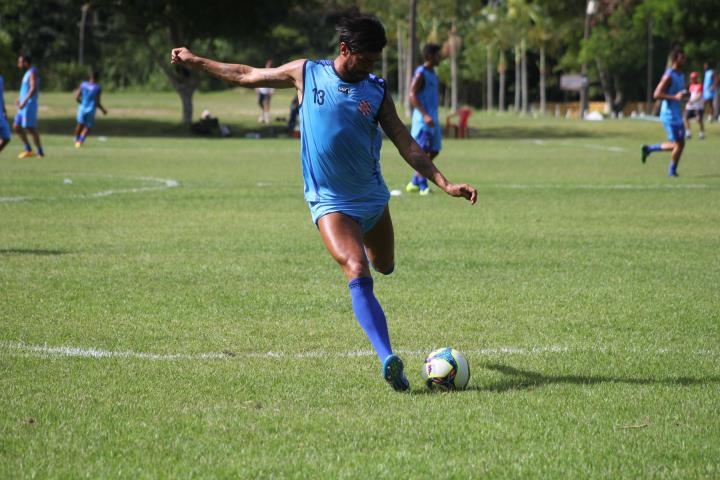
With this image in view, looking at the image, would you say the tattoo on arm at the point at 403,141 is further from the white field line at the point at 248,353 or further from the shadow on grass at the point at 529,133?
the shadow on grass at the point at 529,133

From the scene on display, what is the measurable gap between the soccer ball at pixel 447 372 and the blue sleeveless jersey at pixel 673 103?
16.7 meters

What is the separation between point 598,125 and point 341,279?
4772cm

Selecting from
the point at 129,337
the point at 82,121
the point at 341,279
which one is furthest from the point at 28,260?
the point at 82,121

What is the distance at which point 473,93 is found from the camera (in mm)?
118438

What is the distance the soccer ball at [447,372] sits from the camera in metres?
6.39

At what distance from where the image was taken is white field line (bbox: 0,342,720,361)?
23.6 ft

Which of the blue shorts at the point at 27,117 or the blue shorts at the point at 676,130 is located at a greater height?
the blue shorts at the point at 27,117

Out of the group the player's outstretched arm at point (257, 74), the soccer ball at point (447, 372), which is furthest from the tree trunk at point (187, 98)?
the soccer ball at point (447, 372)

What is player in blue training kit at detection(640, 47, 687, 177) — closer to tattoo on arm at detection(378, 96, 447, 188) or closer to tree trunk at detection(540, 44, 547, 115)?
tattoo on arm at detection(378, 96, 447, 188)

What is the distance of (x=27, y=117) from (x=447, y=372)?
2423 cm

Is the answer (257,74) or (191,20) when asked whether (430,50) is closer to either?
(257,74)

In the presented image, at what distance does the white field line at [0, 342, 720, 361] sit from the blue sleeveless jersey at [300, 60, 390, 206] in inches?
39.9

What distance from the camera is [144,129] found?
50.0 metres

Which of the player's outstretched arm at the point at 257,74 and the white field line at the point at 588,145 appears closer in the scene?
the player's outstretched arm at the point at 257,74
